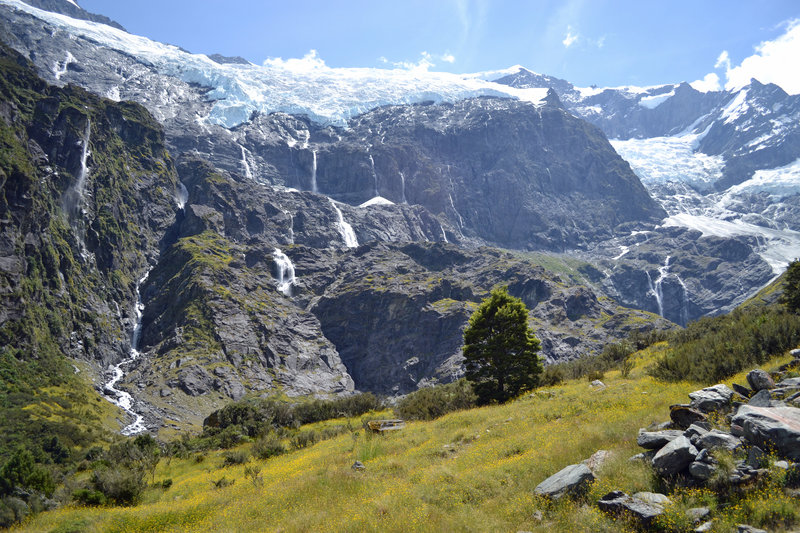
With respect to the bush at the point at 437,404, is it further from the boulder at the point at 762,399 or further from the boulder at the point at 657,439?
the boulder at the point at 762,399

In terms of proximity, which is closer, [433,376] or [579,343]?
[433,376]

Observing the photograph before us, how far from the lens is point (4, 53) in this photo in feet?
625

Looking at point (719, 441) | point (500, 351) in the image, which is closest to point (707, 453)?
point (719, 441)

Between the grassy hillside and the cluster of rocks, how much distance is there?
1.05ft

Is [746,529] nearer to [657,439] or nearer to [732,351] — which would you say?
[657,439]

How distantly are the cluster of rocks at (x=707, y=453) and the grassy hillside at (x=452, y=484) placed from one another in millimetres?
321

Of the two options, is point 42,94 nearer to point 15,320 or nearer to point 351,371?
point 15,320

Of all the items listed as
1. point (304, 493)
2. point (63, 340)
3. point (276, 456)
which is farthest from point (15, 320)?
point (304, 493)

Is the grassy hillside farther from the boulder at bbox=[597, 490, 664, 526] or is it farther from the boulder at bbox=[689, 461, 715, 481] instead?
the boulder at bbox=[689, 461, 715, 481]

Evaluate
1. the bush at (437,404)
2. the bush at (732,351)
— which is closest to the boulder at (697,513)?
the bush at (732,351)

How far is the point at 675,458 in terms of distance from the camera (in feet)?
32.1

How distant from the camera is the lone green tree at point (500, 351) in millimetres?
28844

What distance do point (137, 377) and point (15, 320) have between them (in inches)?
1177

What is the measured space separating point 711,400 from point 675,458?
3731mm
